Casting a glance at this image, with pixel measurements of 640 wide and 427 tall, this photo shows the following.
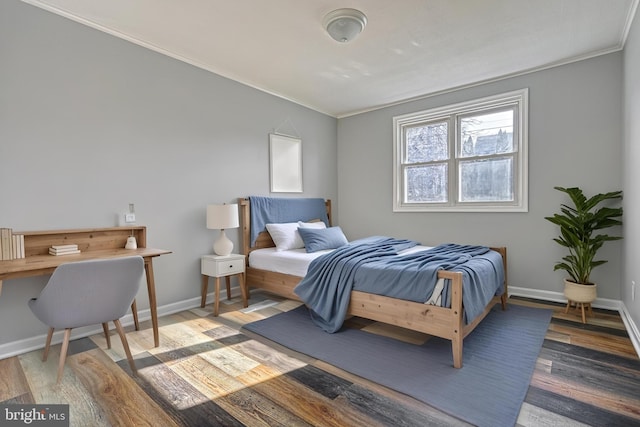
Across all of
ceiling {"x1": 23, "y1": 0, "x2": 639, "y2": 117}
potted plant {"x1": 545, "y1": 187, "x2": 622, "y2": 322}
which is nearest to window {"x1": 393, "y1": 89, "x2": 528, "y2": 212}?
ceiling {"x1": 23, "y1": 0, "x2": 639, "y2": 117}

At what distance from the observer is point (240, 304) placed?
3633 mm

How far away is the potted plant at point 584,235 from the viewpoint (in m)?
3.06

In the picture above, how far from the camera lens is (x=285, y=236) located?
12.8 feet

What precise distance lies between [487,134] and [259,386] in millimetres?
3924

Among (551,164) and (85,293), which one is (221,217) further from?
(551,164)

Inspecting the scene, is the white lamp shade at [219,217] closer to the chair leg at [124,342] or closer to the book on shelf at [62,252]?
the book on shelf at [62,252]

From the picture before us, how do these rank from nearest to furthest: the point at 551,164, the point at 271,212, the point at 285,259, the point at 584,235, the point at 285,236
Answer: the point at 584,235
the point at 285,259
the point at 551,164
the point at 285,236
the point at 271,212

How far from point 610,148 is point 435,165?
73.2 inches

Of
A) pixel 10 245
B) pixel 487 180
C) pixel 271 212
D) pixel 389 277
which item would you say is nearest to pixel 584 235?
pixel 487 180

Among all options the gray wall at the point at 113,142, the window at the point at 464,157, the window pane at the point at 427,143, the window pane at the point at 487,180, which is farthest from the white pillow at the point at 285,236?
the window pane at the point at 487,180

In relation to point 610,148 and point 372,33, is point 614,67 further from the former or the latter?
point 372,33

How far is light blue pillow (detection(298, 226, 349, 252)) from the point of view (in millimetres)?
3666

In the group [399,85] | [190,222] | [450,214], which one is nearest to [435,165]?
[450,214]

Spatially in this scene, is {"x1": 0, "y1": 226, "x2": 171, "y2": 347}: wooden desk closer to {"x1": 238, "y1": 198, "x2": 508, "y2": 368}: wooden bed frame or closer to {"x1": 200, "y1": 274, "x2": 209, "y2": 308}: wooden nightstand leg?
{"x1": 200, "y1": 274, "x2": 209, "y2": 308}: wooden nightstand leg
